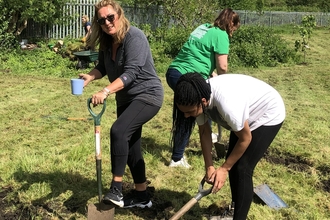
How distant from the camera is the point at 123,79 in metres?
2.71

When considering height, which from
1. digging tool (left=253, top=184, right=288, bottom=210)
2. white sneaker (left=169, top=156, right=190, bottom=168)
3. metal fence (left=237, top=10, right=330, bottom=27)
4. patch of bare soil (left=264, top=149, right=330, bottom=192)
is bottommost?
metal fence (left=237, top=10, right=330, bottom=27)

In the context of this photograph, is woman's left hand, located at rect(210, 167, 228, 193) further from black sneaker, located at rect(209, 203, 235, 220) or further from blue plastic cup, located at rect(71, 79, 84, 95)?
blue plastic cup, located at rect(71, 79, 84, 95)

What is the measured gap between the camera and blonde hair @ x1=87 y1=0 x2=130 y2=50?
278cm

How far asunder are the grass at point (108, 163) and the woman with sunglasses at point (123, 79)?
693 millimetres

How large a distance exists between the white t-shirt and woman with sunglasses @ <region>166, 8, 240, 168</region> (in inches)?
46.4

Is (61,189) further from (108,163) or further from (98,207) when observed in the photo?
(98,207)

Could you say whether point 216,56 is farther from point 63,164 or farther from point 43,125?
point 43,125

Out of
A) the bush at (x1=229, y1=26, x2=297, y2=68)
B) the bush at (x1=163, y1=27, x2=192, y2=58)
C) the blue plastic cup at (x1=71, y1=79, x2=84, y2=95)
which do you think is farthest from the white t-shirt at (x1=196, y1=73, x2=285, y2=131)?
the bush at (x1=163, y1=27, x2=192, y2=58)

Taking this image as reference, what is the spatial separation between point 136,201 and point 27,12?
981 cm

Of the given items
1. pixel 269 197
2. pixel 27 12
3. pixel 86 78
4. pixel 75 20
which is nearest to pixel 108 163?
pixel 86 78

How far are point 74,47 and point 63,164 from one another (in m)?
7.66

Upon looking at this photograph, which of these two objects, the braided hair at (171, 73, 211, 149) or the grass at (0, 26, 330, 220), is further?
the grass at (0, 26, 330, 220)

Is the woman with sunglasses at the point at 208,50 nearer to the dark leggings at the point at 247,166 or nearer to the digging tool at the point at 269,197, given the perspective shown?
the digging tool at the point at 269,197

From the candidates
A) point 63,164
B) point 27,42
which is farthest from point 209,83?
point 27,42
